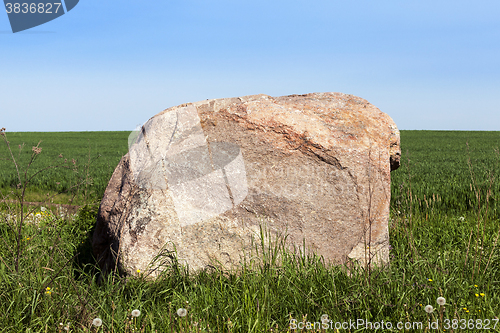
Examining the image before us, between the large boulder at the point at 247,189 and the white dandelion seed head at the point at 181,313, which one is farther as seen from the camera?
the large boulder at the point at 247,189

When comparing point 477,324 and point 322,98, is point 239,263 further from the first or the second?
point 322,98

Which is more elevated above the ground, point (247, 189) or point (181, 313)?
point (247, 189)

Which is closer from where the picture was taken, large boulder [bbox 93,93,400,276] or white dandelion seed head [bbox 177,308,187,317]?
white dandelion seed head [bbox 177,308,187,317]

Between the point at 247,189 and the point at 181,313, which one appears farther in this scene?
the point at 247,189

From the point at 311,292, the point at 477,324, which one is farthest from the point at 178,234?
the point at 477,324

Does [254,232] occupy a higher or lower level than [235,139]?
lower

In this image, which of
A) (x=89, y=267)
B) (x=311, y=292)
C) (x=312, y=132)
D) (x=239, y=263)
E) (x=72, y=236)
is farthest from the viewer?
(x=72, y=236)

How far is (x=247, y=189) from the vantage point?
10.2 ft

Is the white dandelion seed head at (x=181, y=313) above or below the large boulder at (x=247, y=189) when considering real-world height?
below

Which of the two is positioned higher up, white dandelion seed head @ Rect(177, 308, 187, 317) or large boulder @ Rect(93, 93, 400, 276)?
large boulder @ Rect(93, 93, 400, 276)

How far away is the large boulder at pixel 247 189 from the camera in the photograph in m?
3.00

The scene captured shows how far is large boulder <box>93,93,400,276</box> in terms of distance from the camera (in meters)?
3.00

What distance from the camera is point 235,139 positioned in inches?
129

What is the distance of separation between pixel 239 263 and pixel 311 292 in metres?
0.76
